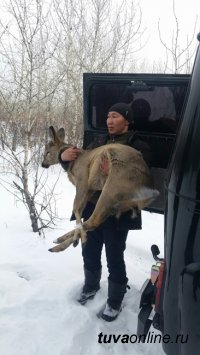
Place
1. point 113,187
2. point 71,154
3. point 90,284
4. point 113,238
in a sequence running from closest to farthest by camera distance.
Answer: point 113,187
point 113,238
point 71,154
point 90,284

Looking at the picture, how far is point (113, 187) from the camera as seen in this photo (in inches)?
100

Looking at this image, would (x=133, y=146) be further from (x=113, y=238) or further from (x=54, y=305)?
(x=54, y=305)

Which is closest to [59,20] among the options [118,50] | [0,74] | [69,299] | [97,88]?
[118,50]

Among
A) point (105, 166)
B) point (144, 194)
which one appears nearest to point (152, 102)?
point (105, 166)

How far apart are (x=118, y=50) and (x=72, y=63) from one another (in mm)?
1792

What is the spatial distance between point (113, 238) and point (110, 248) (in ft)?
0.31

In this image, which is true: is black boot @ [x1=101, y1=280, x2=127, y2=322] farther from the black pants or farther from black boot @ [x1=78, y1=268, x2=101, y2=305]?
black boot @ [x1=78, y1=268, x2=101, y2=305]

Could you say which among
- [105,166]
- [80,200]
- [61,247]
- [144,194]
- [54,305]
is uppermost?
[105,166]

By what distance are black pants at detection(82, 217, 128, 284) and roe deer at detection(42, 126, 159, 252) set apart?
0.78 ft

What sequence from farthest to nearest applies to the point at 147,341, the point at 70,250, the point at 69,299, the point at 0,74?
1. the point at 0,74
2. the point at 70,250
3. the point at 69,299
4. the point at 147,341

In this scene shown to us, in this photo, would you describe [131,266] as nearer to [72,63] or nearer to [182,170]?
[182,170]

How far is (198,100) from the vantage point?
165 centimetres

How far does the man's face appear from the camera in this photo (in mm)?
2916

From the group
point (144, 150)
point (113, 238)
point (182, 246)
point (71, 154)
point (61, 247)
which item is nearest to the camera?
point (182, 246)
